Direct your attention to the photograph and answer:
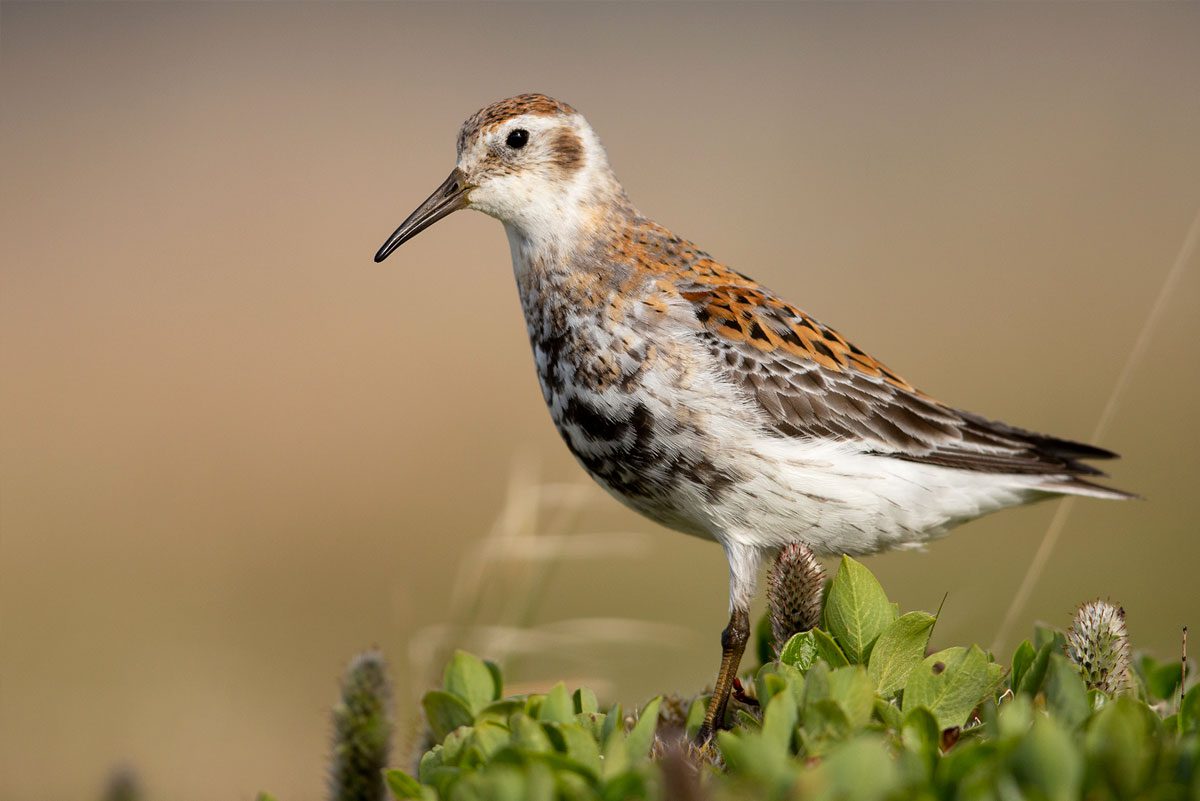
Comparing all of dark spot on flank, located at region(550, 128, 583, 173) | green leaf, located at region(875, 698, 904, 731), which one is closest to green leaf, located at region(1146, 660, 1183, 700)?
green leaf, located at region(875, 698, 904, 731)

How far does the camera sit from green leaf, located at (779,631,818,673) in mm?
3000

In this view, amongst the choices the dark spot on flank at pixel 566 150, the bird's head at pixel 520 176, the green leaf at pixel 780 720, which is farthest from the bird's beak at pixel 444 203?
the green leaf at pixel 780 720

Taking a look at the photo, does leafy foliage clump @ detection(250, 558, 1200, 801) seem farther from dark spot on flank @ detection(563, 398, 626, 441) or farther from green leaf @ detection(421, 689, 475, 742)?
dark spot on flank @ detection(563, 398, 626, 441)

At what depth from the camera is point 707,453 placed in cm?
431

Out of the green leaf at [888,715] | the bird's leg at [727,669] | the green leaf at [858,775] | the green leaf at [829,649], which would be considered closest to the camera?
the green leaf at [858,775]

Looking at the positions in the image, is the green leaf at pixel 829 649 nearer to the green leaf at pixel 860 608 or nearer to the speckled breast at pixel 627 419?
the green leaf at pixel 860 608

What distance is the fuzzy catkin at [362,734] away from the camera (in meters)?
2.95

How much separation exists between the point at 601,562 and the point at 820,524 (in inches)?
268

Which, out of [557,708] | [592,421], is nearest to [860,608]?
[557,708]

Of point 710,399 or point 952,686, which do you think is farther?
point 710,399

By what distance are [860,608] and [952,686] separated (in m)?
0.29

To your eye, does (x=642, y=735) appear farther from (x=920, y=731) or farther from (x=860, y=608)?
(x=860, y=608)

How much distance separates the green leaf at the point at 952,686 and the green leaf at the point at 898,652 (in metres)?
0.06

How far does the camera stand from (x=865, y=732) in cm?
245
